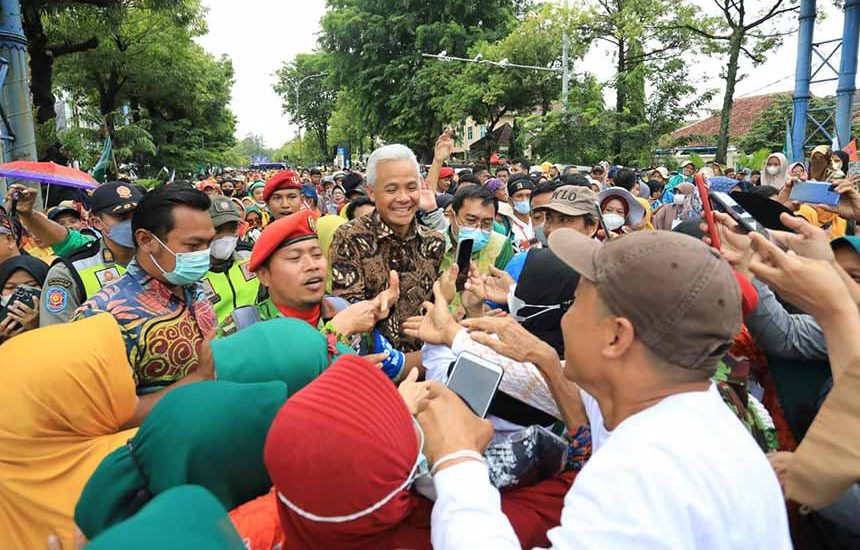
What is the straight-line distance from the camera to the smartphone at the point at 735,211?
2066 mm

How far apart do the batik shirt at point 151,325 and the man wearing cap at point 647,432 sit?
1.43 meters

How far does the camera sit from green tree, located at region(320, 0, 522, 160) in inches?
1153

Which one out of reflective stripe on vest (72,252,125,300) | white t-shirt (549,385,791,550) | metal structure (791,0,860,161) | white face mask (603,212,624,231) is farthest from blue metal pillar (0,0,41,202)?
metal structure (791,0,860,161)

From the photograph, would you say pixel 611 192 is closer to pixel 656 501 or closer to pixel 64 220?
pixel 656 501

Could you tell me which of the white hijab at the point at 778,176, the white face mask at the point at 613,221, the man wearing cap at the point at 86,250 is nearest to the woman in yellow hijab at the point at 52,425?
the man wearing cap at the point at 86,250

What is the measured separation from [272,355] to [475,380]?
66 cm

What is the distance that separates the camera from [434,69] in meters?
28.8

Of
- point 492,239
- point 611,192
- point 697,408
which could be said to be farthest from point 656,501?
point 611,192

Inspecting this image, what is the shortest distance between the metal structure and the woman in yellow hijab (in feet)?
49.1

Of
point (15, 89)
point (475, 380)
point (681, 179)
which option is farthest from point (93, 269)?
point (681, 179)

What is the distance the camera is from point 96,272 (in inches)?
130

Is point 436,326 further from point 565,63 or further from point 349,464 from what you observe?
point 565,63

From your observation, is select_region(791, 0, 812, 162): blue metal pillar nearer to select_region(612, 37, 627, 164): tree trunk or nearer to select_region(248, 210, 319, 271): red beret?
select_region(612, 37, 627, 164): tree trunk

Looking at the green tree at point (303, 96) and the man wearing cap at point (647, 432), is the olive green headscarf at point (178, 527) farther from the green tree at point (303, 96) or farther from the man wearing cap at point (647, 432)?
the green tree at point (303, 96)
